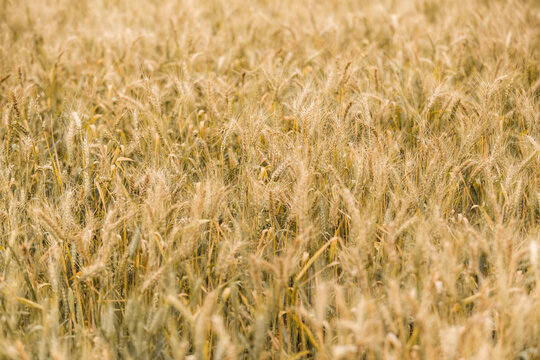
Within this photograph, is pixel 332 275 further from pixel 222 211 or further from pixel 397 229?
pixel 222 211

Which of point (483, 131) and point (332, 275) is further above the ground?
point (483, 131)

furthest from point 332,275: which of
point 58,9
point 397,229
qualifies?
point 58,9

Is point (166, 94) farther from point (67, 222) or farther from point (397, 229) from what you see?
point (397, 229)

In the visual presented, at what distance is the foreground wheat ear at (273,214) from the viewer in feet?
3.95

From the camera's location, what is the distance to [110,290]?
1.38 m

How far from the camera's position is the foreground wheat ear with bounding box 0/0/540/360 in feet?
3.95

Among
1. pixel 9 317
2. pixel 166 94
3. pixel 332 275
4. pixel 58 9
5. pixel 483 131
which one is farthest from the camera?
pixel 58 9

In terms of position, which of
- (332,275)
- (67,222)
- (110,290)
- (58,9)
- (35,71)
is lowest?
(332,275)

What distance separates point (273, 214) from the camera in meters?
1.55

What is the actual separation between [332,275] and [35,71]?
2.39 meters

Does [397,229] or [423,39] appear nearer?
[397,229]

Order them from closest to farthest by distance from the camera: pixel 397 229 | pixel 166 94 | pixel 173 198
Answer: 1. pixel 397 229
2. pixel 173 198
3. pixel 166 94

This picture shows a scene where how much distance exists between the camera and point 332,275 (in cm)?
157

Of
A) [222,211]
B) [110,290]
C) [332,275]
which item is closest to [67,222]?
[110,290]
